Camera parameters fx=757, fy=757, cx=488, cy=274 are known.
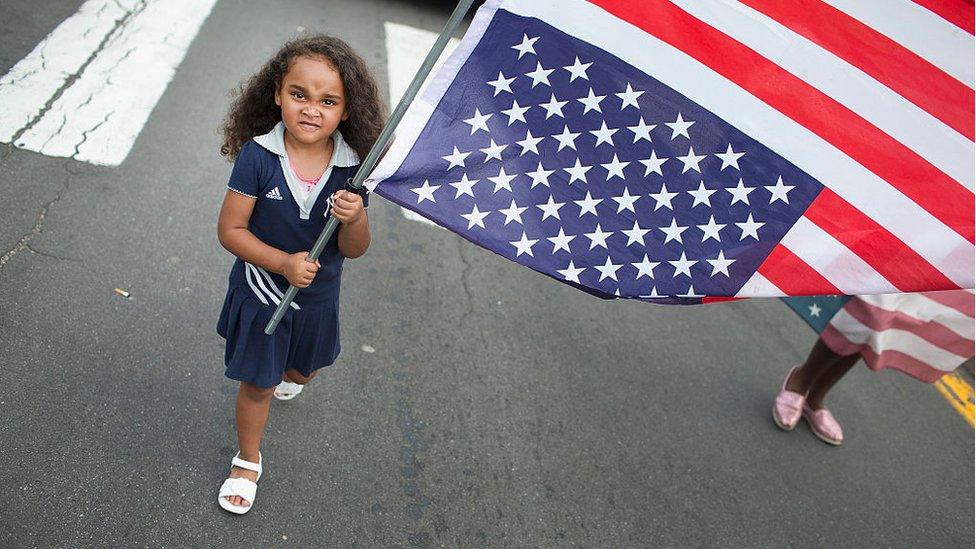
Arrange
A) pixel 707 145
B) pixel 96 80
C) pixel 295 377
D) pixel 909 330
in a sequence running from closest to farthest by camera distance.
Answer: pixel 707 145
pixel 295 377
pixel 909 330
pixel 96 80

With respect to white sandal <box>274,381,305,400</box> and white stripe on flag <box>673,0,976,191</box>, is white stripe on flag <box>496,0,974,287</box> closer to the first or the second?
white stripe on flag <box>673,0,976,191</box>

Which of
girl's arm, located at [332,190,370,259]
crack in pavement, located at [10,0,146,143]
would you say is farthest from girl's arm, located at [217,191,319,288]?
crack in pavement, located at [10,0,146,143]

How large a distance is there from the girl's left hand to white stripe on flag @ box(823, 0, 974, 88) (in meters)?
1.64

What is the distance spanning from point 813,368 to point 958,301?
0.83 meters

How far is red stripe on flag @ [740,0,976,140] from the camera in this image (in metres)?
2.29

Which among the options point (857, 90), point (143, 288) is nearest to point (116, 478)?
point (143, 288)

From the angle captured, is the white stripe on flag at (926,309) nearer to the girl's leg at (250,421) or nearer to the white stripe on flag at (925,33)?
the white stripe on flag at (925,33)

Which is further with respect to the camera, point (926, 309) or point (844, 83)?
point (926, 309)

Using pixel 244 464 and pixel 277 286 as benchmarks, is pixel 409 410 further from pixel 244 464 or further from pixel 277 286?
pixel 277 286

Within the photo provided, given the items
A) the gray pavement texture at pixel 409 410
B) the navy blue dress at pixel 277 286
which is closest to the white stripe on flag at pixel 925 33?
the navy blue dress at pixel 277 286

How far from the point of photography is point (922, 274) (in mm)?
2465

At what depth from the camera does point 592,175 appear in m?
2.50

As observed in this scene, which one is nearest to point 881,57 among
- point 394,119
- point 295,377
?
point 394,119

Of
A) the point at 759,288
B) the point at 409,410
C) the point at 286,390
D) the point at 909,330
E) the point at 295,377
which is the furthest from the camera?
the point at 909,330
